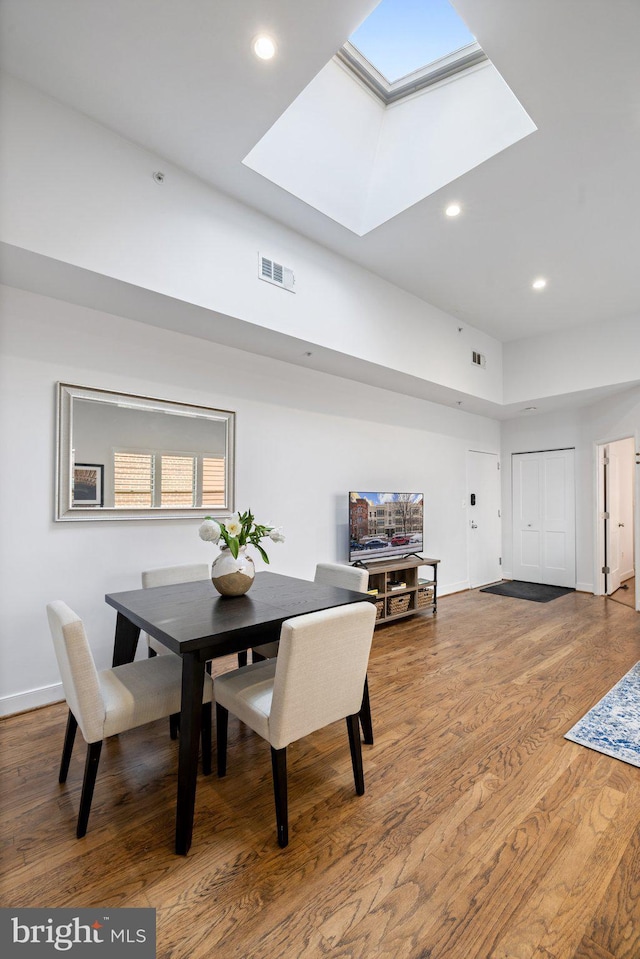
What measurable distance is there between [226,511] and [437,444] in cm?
327

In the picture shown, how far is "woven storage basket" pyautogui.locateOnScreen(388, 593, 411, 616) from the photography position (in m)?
4.51

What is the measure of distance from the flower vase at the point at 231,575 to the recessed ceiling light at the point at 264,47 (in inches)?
96.1

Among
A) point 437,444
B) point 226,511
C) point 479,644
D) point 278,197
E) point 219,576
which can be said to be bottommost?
point 479,644

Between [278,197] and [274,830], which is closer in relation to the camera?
[274,830]

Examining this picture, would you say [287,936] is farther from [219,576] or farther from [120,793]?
[219,576]

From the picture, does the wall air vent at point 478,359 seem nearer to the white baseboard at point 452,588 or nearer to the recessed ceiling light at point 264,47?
the white baseboard at point 452,588

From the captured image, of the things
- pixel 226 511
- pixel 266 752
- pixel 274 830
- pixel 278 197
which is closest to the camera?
pixel 274 830

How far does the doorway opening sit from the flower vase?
4.98 metres

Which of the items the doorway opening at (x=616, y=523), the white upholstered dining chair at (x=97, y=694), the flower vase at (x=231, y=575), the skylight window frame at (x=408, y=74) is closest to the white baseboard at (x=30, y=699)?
the white upholstered dining chair at (x=97, y=694)

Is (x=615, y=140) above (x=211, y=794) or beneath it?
above

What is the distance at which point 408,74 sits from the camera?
2975 mm

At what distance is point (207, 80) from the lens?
2182mm

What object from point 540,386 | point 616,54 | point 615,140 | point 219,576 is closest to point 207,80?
point 616,54

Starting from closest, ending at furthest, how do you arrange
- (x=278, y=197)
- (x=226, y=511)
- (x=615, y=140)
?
1. (x=615, y=140)
2. (x=278, y=197)
3. (x=226, y=511)
